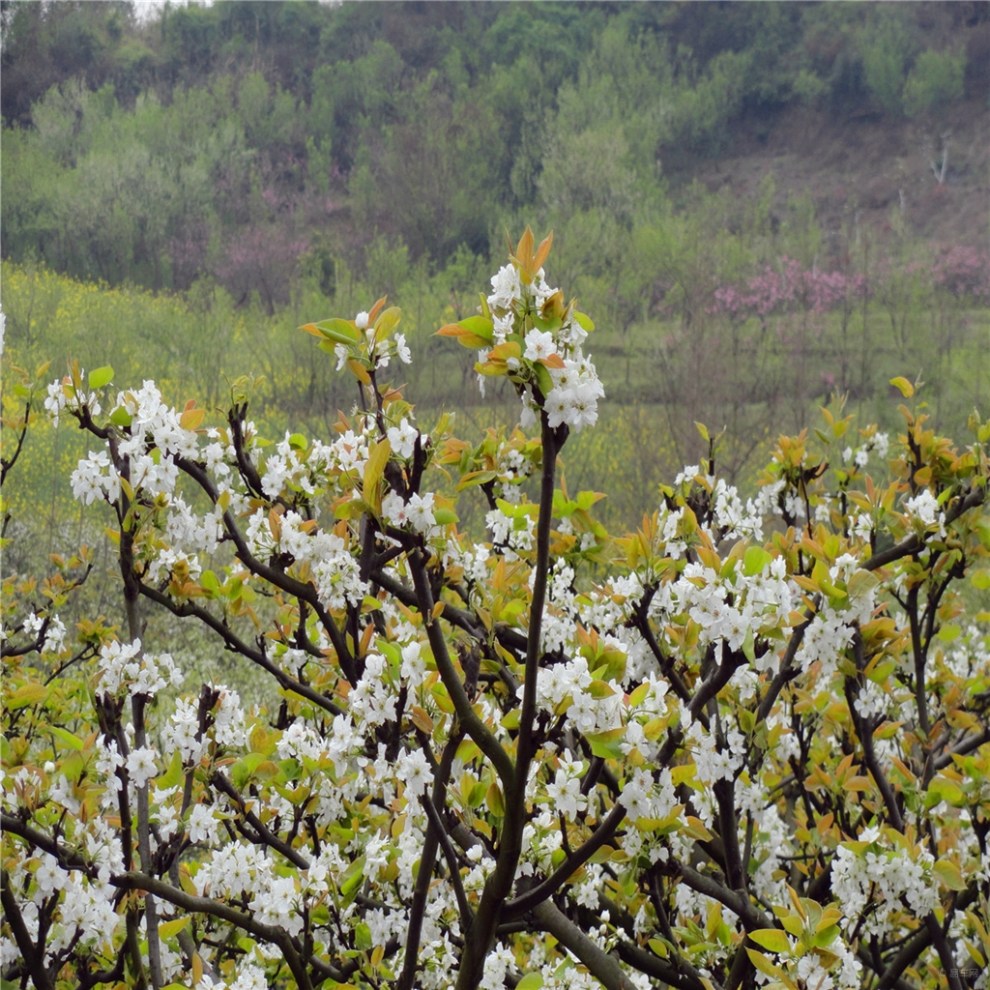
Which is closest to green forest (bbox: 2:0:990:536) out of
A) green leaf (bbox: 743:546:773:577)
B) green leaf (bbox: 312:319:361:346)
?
green leaf (bbox: 743:546:773:577)

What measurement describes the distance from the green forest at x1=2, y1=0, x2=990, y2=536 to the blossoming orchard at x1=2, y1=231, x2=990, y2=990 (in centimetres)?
417

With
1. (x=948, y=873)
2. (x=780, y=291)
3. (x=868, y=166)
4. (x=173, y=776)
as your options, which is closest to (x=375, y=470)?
(x=173, y=776)

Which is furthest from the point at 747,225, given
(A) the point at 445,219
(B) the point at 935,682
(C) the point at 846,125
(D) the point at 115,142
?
(B) the point at 935,682

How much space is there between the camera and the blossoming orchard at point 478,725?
945 mm

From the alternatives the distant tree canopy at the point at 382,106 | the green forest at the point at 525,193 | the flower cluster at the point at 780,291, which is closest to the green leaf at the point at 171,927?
Answer: the green forest at the point at 525,193

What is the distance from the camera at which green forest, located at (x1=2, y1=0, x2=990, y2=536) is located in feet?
35.4

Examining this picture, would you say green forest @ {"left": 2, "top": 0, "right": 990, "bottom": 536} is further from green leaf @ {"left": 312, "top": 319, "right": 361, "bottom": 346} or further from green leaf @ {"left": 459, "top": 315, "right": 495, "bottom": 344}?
green leaf @ {"left": 459, "top": 315, "right": 495, "bottom": 344}

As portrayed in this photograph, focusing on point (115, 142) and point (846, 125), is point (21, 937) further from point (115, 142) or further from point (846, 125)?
point (846, 125)

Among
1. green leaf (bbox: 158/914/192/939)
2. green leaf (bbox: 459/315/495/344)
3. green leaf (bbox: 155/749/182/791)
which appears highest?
green leaf (bbox: 459/315/495/344)

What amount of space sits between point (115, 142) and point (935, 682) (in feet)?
69.8

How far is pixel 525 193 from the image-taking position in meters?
22.6

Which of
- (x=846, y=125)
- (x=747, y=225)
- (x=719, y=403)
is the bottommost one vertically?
(x=719, y=403)

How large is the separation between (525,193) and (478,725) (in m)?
22.8

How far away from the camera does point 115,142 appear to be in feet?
66.8
